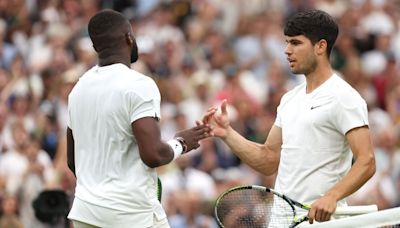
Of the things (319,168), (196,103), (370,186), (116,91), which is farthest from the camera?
(196,103)

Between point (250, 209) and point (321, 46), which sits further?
point (250, 209)

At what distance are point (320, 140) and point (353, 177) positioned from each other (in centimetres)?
42

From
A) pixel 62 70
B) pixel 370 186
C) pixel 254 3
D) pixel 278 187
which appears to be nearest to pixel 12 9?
pixel 62 70

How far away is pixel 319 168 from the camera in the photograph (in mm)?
8453

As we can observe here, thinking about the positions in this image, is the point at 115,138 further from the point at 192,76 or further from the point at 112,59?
the point at 192,76

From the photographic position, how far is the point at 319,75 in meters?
A: 8.60

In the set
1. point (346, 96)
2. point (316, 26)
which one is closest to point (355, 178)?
point (346, 96)

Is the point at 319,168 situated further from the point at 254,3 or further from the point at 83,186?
the point at 254,3

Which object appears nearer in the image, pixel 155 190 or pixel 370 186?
pixel 155 190

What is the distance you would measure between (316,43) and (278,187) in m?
0.96

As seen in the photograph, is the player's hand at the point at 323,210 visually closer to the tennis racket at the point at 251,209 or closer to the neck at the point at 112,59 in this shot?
the tennis racket at the point at 251,209

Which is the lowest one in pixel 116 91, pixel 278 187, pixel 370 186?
pixel 370 186

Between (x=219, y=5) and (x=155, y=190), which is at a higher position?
(x=155, y=190)

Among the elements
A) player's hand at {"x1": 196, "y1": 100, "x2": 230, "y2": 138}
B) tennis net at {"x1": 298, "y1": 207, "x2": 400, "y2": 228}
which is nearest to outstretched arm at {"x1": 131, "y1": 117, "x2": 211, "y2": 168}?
tennis net at {"x1": 298, "y1": 207, "x2": 400, "y2": 228}
